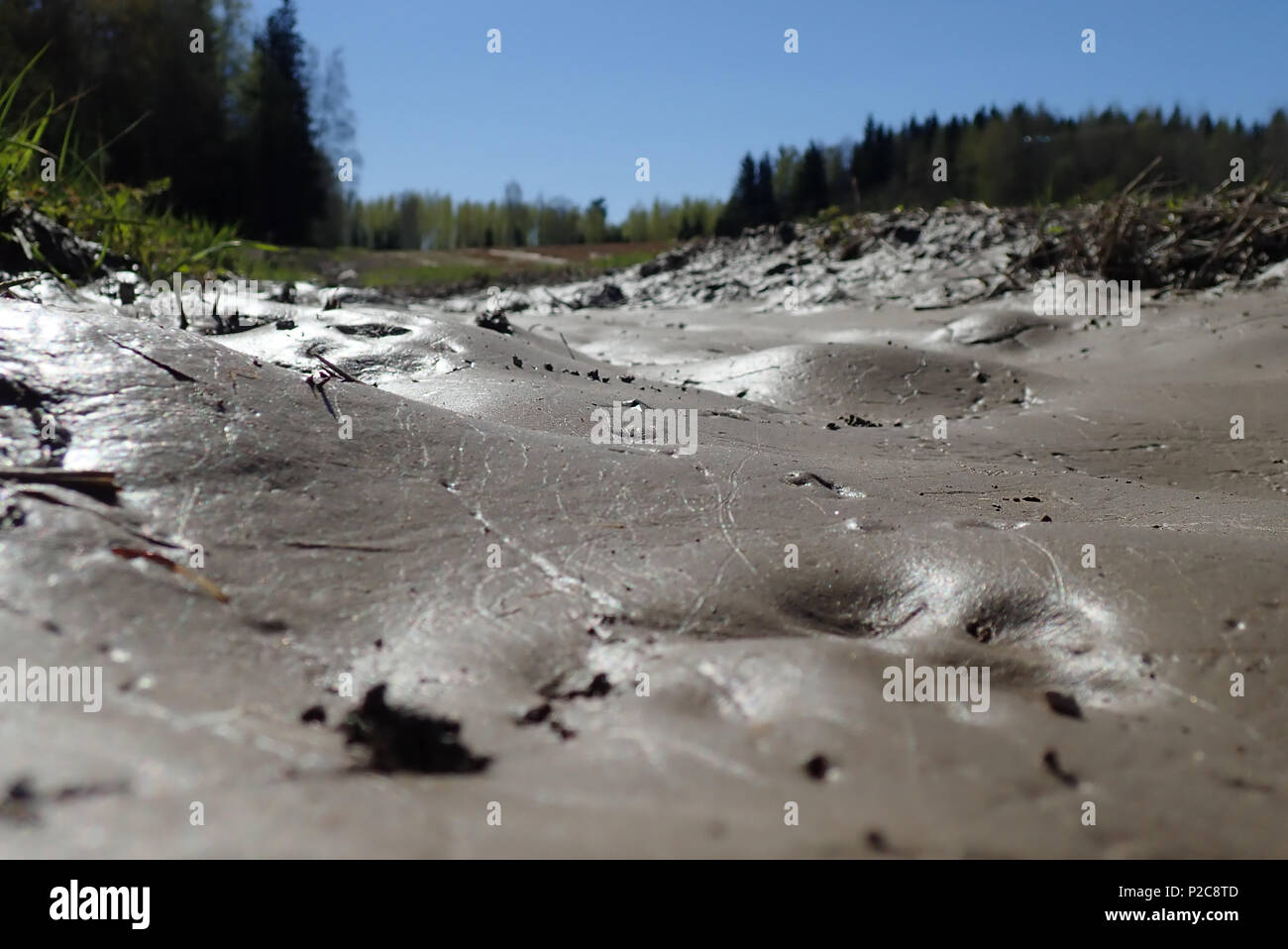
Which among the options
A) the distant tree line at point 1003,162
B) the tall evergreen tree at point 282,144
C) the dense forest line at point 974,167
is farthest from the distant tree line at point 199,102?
the distant tree line at point 1003,162

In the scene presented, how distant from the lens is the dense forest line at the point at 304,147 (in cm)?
1259

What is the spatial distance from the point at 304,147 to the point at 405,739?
2069 cm

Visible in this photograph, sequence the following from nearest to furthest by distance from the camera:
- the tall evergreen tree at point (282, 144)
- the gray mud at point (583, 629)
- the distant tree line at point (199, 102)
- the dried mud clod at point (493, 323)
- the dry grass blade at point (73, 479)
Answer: the gray mud at point (583, 629), the dry grass blade at point (73, 479), the dried mud clod at point (493, 323), the distant tree line at point (199, 102), the tall evergreen tree at point (282, 144)

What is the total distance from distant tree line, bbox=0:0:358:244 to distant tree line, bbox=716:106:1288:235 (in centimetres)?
892

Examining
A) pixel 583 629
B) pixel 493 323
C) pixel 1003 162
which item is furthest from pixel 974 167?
pixel 583 629

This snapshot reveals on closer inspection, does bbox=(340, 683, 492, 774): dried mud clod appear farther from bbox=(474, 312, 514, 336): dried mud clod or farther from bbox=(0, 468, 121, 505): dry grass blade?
bbox=(474, 312, 514, 336): dried mud clod

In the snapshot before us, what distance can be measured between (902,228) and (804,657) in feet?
27.0

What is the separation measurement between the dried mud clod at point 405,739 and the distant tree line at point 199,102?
12.7 m

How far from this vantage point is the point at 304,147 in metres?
19.5

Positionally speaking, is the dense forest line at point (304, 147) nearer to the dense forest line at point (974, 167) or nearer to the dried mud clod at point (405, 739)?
the dense forest line at point (974, 167)
